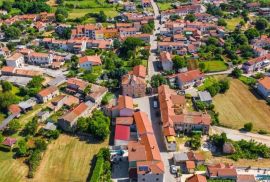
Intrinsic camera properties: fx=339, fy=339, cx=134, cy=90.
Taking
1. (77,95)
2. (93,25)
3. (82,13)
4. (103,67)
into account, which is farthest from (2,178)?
(82,13)

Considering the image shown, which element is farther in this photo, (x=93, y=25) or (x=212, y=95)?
(x=93, y=25)

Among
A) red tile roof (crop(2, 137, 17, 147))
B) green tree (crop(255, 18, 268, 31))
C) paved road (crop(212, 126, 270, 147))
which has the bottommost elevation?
red tile roof (crop(2, 137, 17, 147))

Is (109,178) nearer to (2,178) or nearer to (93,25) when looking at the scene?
(2,178)

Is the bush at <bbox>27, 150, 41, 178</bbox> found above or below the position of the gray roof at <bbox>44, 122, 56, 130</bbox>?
below

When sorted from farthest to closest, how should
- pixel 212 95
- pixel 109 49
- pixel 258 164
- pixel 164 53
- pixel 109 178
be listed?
1. pixel 109 49
2. pixel 164 53
3. pixel 212 95
4. pixel 258 164
5. pixel 109 178

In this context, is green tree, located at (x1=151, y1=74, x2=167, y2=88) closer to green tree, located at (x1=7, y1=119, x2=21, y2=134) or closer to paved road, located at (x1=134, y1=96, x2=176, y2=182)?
paved road, located at (x1=134, y1=96, x2=176, y2=182)

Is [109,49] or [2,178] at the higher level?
[109,49]

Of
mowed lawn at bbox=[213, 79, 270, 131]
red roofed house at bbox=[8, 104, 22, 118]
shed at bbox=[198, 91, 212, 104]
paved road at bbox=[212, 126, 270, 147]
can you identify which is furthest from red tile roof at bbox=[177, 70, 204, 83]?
red roofed house at bbox=[8, 104, 22, 118]
